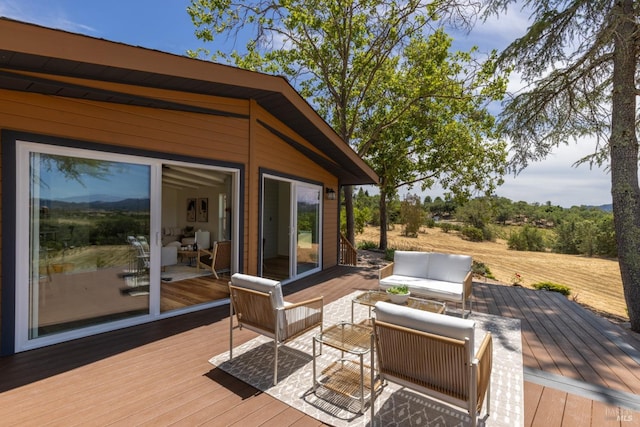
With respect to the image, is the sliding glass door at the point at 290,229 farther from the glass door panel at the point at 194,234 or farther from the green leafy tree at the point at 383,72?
the green leafy tree at the point at 383,72

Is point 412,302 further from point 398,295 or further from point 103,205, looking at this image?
point 103,205

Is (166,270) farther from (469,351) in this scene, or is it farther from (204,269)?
(469,351)

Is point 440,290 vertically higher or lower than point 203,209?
lower

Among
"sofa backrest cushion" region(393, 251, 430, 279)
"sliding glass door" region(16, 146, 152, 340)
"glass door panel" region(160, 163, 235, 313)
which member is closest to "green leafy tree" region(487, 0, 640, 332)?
"sofa backrest cushion" region(393, 251, 430, 279)

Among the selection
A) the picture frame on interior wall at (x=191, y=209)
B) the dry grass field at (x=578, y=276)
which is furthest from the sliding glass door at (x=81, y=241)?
the dry grass field at (x=578, y=276)

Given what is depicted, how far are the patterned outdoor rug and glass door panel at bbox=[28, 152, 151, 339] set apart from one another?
1721 mm

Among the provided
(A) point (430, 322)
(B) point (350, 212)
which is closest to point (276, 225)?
(B) point (350, 212)

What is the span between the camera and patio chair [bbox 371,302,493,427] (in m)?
1.84

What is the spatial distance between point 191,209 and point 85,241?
6.55m

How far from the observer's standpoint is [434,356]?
76.7 inches

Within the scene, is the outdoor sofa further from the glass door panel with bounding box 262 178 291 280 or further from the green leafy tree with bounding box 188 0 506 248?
the green leafy tree with bounding box 188 0 506 248

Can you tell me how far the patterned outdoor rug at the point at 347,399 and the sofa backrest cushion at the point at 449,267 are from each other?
1251mm

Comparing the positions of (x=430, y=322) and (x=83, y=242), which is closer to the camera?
(x=430, y=322)

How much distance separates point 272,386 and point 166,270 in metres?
5.78
